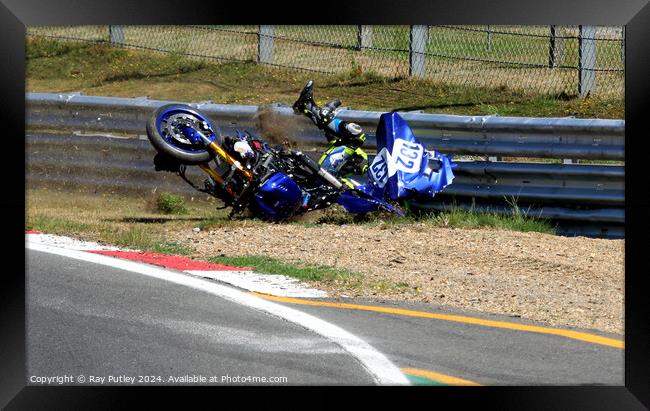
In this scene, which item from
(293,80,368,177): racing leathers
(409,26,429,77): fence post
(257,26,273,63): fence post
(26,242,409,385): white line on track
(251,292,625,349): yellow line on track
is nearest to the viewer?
(26,242,409,385): white line on track

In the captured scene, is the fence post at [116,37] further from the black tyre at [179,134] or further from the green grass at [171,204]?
the black tyre at [179,134]

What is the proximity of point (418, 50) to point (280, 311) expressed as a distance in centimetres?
951

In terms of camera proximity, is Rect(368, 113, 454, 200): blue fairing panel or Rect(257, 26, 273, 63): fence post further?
Rect(257, 26, 273, 63): fence post

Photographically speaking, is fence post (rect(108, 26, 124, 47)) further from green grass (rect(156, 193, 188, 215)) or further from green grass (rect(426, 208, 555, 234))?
green grass (rect(426, 208, 555, 234))

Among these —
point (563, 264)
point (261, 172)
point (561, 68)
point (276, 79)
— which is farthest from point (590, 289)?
point (276, 79)

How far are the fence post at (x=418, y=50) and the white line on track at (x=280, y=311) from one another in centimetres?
780

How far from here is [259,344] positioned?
22.3 feet

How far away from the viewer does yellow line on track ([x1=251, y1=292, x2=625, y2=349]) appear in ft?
22.2

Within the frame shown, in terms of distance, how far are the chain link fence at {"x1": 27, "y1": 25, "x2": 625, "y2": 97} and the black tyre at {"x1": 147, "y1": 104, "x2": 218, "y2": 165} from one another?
4.98 m

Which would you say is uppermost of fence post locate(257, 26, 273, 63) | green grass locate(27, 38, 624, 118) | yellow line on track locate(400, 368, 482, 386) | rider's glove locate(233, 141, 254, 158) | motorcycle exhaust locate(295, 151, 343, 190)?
fence post locate(257, 26, 273, 63)

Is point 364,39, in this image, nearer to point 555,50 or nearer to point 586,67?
point 555,50

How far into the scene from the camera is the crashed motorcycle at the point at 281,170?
→ 11172 mm

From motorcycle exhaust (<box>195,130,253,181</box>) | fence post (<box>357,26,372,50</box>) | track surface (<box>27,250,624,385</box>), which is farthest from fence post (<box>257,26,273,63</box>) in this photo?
track surface (<box>27,250,624,385</box>)
